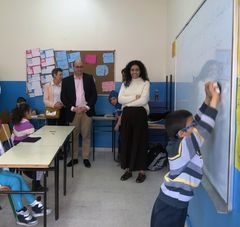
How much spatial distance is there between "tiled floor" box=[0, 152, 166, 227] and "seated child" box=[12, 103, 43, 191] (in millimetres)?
264

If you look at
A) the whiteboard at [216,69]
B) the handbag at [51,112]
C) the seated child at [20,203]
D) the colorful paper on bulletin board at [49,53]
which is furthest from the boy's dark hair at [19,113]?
the colorful paper on bulletin board at [49,53]

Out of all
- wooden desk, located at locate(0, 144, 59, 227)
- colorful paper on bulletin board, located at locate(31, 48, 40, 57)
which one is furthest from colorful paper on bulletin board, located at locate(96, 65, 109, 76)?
wooden desk, located at locate(0, 144, 59, 227)

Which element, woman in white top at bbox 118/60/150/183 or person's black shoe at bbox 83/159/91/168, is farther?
person's black shoe at bbox 83/159/91/168

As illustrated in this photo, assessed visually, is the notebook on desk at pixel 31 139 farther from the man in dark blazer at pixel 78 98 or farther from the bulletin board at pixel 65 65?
the bulletin board at pixel 65 65

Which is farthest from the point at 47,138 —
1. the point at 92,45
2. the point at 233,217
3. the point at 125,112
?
the point at 92,45

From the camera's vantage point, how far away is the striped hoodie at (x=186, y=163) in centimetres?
156

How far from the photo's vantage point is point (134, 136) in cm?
401

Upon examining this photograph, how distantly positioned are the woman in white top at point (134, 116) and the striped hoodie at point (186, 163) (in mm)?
2146

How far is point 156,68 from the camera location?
565 cm

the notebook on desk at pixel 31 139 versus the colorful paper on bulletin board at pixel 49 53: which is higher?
the colorful paper on bulletin board at pixel 49 53

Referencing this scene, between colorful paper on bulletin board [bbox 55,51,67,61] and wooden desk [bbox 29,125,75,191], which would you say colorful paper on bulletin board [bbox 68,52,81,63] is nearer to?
colorful paper on bulletin board [bbox 55,51,67,61]

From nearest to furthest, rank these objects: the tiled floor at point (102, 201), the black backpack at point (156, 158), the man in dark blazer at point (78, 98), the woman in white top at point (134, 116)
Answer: the tiled floor at point (102, 201) → the woman in white top at point (134, 116) → the black backpack at point (156, 158) → the man in dark blazer at point (78, 98)

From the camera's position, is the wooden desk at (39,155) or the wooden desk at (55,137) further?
the wooden desk at (55,137)

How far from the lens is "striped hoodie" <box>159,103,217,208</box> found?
156cm
